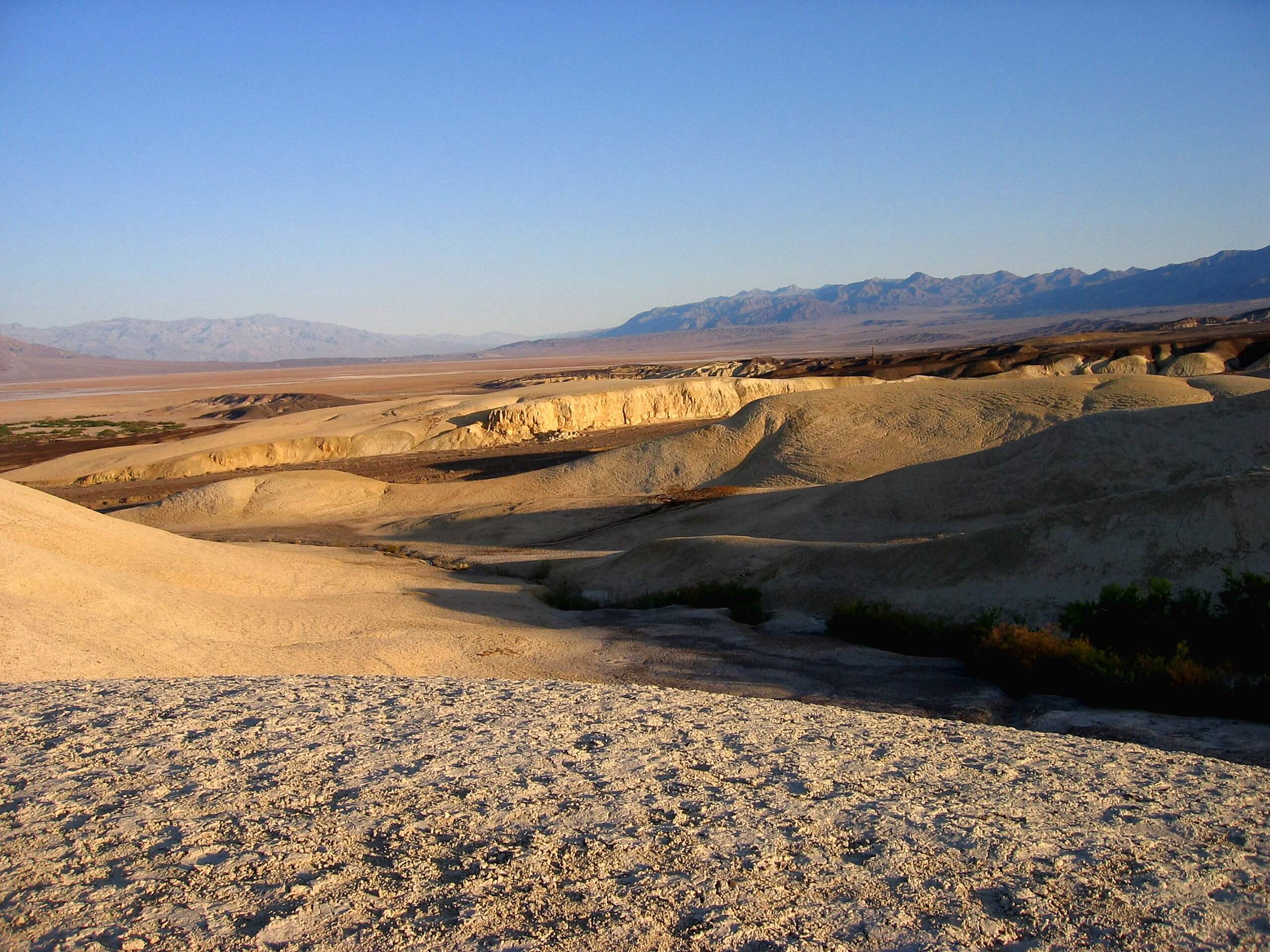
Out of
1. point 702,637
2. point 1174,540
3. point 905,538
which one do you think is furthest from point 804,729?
point 905,538

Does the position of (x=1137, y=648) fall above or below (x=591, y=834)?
below

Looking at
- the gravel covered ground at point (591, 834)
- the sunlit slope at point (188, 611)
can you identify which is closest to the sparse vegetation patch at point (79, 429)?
the sunlit slope at point (188, 611)

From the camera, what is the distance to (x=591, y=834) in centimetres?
391

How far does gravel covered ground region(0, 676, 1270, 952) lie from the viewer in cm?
324

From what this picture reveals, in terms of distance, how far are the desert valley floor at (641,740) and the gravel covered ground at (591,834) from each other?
19 mm

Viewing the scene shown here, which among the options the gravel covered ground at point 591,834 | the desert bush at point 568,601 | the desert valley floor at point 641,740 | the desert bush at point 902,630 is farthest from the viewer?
the desert bush at point 568,601

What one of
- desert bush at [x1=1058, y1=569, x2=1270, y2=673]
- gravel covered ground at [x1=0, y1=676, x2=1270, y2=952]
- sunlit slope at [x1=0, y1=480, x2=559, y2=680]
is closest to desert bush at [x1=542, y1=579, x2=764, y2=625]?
sunlit slope at [x1=0, y1=480, x2=559, y2=680]

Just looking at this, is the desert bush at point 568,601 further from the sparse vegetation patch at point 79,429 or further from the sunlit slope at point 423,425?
the sparse vegetation patch at point 79,429

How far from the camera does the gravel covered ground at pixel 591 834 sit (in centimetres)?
324

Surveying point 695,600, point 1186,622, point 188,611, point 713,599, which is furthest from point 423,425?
point 1186,622

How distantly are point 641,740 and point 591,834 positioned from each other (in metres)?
1.51

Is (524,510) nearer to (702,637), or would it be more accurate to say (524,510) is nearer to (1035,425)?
(1035,425)

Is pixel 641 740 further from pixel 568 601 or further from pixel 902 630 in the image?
pixel 568 601

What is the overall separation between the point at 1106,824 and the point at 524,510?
2299 cm
